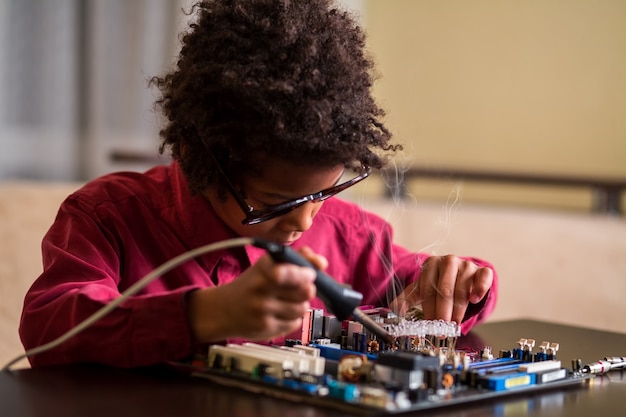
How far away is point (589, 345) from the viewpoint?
1.23m

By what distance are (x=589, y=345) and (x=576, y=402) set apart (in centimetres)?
40

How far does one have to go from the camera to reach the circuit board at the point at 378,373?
751 mm

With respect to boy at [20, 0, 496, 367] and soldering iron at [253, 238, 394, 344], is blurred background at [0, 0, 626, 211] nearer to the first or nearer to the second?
boy at [20, 0, 496, 367]

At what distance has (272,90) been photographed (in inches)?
38.4

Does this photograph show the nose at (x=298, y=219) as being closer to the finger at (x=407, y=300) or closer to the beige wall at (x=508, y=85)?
the finger at (x=407, y=300)

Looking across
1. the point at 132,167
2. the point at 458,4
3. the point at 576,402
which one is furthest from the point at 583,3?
the point at 576,402

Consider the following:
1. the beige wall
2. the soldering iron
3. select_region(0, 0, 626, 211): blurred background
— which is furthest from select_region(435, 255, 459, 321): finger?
the beige wall

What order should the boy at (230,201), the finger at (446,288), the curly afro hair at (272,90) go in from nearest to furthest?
the boy at (230,201), the curly afro hair at (272,90), the finger at (446,288)

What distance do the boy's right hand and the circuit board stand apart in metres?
0.03

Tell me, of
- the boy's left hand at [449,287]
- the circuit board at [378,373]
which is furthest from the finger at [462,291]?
the circuit board at [378,373]

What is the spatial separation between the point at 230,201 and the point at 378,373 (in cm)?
40

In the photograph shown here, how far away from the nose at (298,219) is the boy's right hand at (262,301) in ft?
0.82

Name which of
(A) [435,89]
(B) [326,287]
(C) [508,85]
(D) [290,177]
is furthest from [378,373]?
(A) [435,89]

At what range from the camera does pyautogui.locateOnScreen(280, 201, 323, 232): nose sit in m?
1.06
